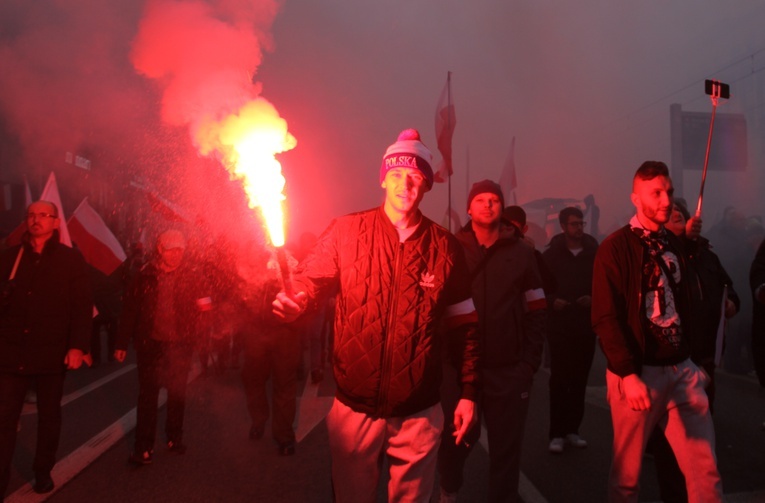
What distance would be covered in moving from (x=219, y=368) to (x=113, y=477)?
15.5ft

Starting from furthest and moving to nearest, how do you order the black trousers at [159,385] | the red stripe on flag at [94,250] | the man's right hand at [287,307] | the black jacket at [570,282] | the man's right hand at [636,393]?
the red stripe on flag at [94,250] → the black jacket at [570,282] → the black trousers at [159,385] → the man's right hand at [636,393] → the man's right hand at [287,307]

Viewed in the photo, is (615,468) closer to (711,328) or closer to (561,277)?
(711,328)

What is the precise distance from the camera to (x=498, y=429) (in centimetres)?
366

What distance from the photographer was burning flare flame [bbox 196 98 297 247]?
2597 mm

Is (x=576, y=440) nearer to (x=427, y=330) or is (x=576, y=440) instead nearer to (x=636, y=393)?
(x=636, y=393)

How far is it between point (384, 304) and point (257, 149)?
1.11 meters

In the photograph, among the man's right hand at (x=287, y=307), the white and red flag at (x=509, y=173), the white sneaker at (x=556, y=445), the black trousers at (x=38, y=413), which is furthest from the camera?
the white and red flag at (x=509, y=173)

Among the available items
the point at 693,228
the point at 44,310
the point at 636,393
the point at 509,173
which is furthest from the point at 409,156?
the point at 509,173

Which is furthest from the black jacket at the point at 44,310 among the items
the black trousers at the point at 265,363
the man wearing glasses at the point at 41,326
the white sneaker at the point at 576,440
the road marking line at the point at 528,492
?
the white sneaker at the point at 576,440

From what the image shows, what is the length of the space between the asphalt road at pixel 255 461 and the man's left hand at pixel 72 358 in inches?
37.5

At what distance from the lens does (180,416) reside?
549cm

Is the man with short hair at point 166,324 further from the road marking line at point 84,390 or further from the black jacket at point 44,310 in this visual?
the road marking line at point 84,390

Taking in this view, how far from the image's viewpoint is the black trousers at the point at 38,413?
13.6ft

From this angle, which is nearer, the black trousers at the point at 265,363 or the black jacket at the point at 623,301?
the black jacket at the point at 623,301
